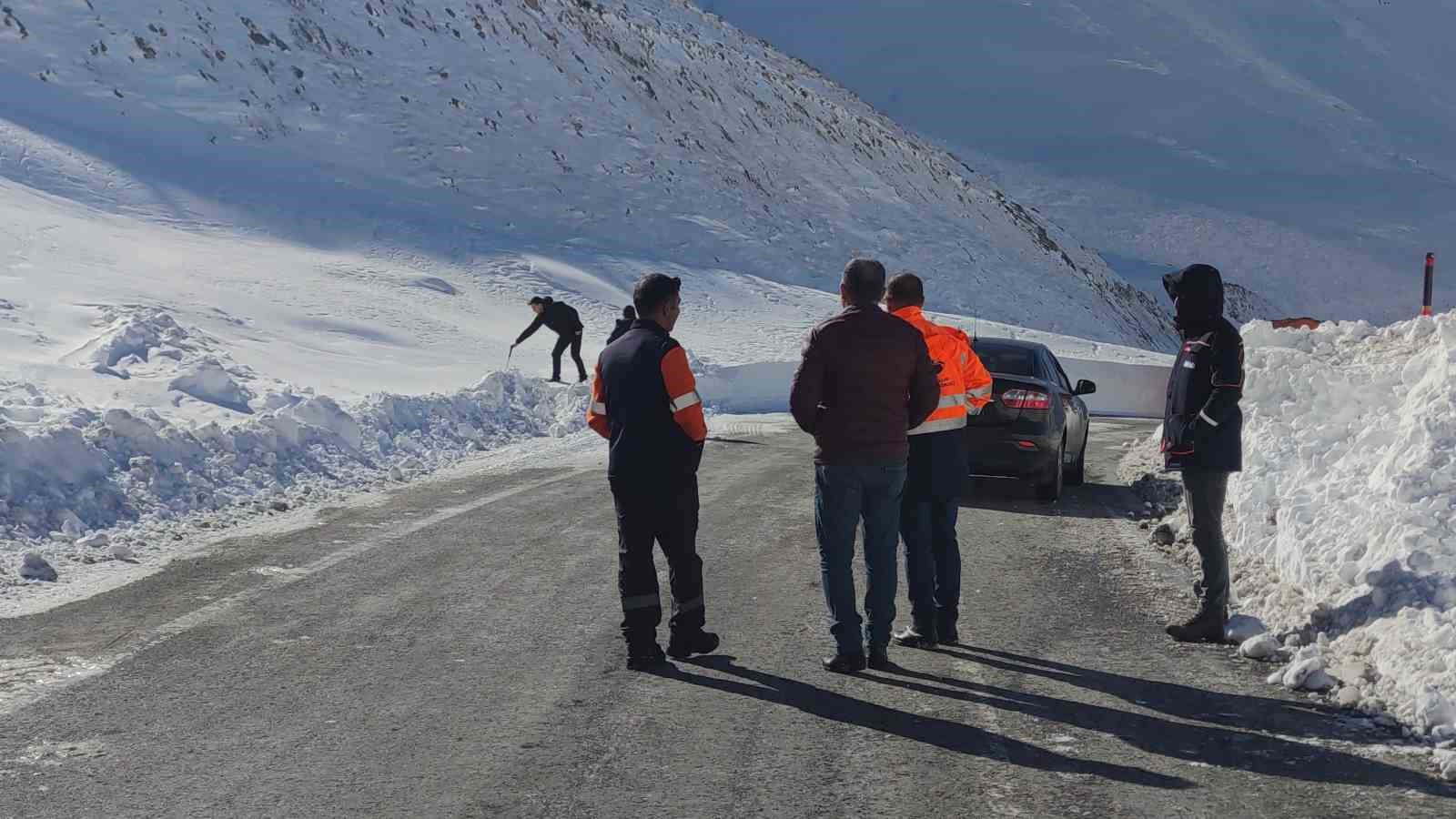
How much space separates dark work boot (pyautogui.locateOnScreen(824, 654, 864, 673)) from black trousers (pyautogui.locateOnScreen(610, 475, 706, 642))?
26.8 inches

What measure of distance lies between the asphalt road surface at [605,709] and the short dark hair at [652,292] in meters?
1.64

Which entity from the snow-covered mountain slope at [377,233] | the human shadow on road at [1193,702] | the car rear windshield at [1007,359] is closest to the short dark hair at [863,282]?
the human shadow on road at [1193,702]

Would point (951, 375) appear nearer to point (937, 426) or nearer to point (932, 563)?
point (937, 426)

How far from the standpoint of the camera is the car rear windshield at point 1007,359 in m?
13.3

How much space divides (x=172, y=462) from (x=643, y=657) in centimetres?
652

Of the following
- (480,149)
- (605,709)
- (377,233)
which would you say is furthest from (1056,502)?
(480,149)

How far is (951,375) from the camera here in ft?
24.4

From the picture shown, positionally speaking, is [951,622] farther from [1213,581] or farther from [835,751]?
[835,751]

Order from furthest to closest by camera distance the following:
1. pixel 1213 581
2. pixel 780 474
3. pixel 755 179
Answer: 1. pixel 755 179
2. pixel 780 474
3. pixel 1213 581

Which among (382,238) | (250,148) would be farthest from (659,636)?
(250,148)

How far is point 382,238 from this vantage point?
39938 mm

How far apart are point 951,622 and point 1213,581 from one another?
1313 mm

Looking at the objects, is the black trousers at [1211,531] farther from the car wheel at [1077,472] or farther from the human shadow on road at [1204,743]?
the car wheel at [1077,472]

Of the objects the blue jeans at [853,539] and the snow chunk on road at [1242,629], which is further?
the snow chunk on road at [1242,629]
